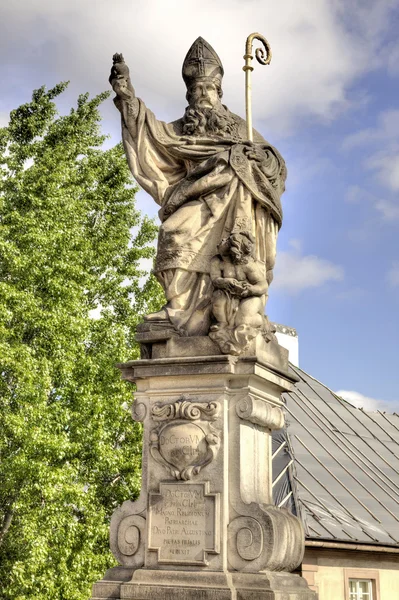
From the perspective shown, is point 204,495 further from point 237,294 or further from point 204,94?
point 204,94

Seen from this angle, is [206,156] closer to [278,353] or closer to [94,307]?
[278,353]

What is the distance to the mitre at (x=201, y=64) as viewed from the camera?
27.0ft

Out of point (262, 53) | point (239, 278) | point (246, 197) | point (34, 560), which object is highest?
point (262, 53)

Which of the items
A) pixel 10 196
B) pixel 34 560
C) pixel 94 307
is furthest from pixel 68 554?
pixel 10 196

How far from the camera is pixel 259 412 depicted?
6.96 meters

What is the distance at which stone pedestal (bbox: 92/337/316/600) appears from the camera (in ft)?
21.2

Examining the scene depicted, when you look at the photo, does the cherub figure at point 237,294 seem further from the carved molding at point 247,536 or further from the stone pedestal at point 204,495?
the carved molding at point 247,536

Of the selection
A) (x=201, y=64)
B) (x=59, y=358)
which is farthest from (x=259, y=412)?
(x=59, y=358)

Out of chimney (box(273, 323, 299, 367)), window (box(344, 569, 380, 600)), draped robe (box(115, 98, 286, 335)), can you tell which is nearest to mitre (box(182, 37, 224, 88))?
draped robe (box(115, 98, 286, 335))

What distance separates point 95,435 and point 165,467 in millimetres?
10250

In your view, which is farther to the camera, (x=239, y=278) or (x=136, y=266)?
(x=136, y=266)

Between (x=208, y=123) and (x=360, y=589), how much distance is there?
14.9 meters

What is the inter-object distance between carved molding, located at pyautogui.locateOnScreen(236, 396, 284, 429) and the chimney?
22.9 meters

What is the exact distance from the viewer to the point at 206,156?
25.9 feet
